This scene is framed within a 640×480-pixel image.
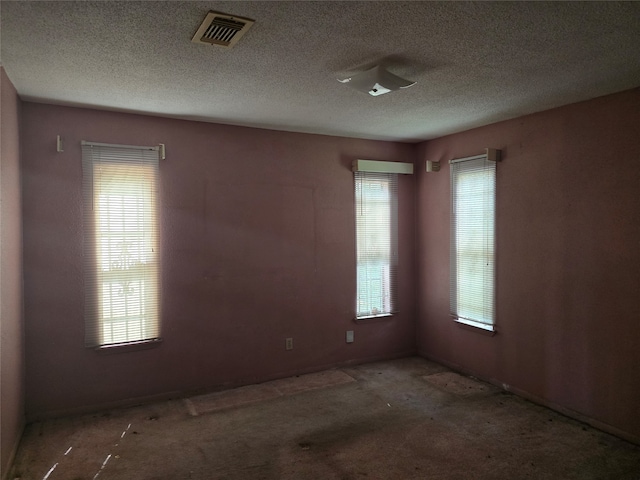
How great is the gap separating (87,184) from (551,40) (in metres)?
3.40

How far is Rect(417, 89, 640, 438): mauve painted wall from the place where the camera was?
3.16 meters

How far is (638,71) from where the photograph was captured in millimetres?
2754

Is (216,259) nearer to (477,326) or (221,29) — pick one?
(221,29)

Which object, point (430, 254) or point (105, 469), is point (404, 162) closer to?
point (430, 254)

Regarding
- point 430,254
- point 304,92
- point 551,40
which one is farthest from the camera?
point 430,254

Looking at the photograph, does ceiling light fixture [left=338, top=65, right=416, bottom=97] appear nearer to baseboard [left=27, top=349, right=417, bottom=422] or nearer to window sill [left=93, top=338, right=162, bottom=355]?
window sill [left=93, top=338, right=162, bottom=355]

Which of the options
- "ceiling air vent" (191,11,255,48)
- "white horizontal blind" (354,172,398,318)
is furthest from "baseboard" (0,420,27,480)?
"white horizontal blind" (354,172,398,318)

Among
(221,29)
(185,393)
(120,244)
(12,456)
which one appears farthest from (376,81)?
(12,456)

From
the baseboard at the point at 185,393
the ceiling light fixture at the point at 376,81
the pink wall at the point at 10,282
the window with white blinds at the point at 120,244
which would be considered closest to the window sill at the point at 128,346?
the window with white blinds at the point at 120,244

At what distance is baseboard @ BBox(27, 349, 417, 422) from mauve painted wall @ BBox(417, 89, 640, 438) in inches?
44.4

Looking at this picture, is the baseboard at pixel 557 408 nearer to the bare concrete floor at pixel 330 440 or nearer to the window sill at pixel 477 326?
the bare concrete floor at pixel 330 440

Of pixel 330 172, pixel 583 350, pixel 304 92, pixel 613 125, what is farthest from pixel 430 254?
pixel 304 92

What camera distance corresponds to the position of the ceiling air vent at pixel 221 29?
6.68 feet

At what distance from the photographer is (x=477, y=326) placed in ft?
14.3
